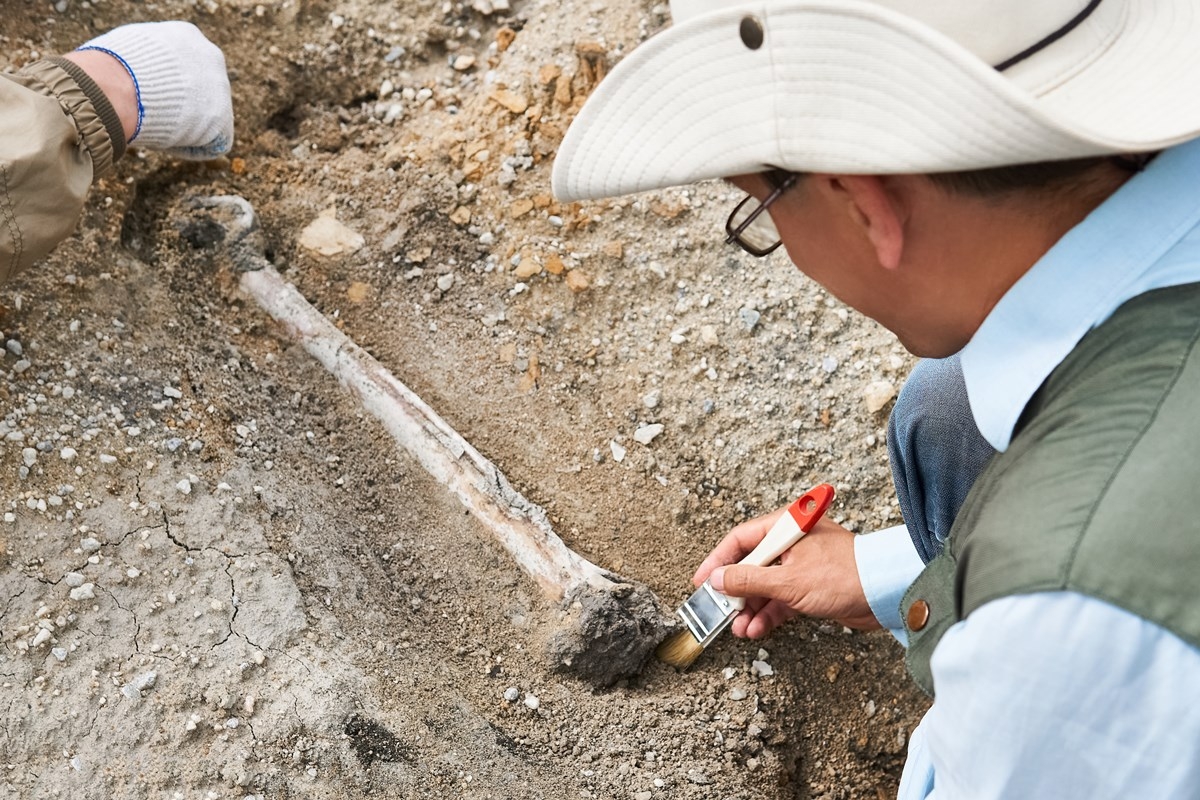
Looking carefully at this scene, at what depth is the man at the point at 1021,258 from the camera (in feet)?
3.43

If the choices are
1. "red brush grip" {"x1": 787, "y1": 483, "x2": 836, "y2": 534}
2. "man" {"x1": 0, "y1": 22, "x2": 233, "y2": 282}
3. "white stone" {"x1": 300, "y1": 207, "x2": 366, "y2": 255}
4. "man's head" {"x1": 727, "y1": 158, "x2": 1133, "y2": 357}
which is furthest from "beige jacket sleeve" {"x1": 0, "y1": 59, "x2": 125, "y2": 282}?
"red brush grip" {"x1": 787, "y1": 483, "x2": 836, "y2": 534}

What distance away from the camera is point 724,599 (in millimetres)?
2055

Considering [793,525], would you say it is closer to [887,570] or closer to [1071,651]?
[887,570]

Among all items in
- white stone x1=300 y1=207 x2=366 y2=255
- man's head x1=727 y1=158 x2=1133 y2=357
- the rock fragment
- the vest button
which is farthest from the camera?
white stone x1=300 y1=207 x2=366 y2=255

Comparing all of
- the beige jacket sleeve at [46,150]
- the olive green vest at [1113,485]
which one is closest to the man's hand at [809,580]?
the olive green vest at [1113,485]

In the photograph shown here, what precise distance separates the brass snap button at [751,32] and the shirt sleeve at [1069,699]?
0.65 meters

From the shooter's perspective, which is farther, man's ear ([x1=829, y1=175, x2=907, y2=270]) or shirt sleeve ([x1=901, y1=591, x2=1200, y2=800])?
man's ear ([x1=829, y1=175, x2=907, y2=270])

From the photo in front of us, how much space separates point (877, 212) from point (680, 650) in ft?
3.96

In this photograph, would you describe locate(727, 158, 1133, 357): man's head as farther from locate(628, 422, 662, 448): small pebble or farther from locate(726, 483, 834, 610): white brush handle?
locate(628, 422, 662, 448): small pebble

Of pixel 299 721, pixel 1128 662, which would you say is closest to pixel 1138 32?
pixel 1128 662

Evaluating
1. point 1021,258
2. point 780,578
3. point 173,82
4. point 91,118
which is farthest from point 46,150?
point 1021,258

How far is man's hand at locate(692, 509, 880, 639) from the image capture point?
197 centimetres

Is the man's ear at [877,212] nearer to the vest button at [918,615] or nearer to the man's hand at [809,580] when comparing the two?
the vest button at [918,615]

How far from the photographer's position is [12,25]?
2.72 metres
